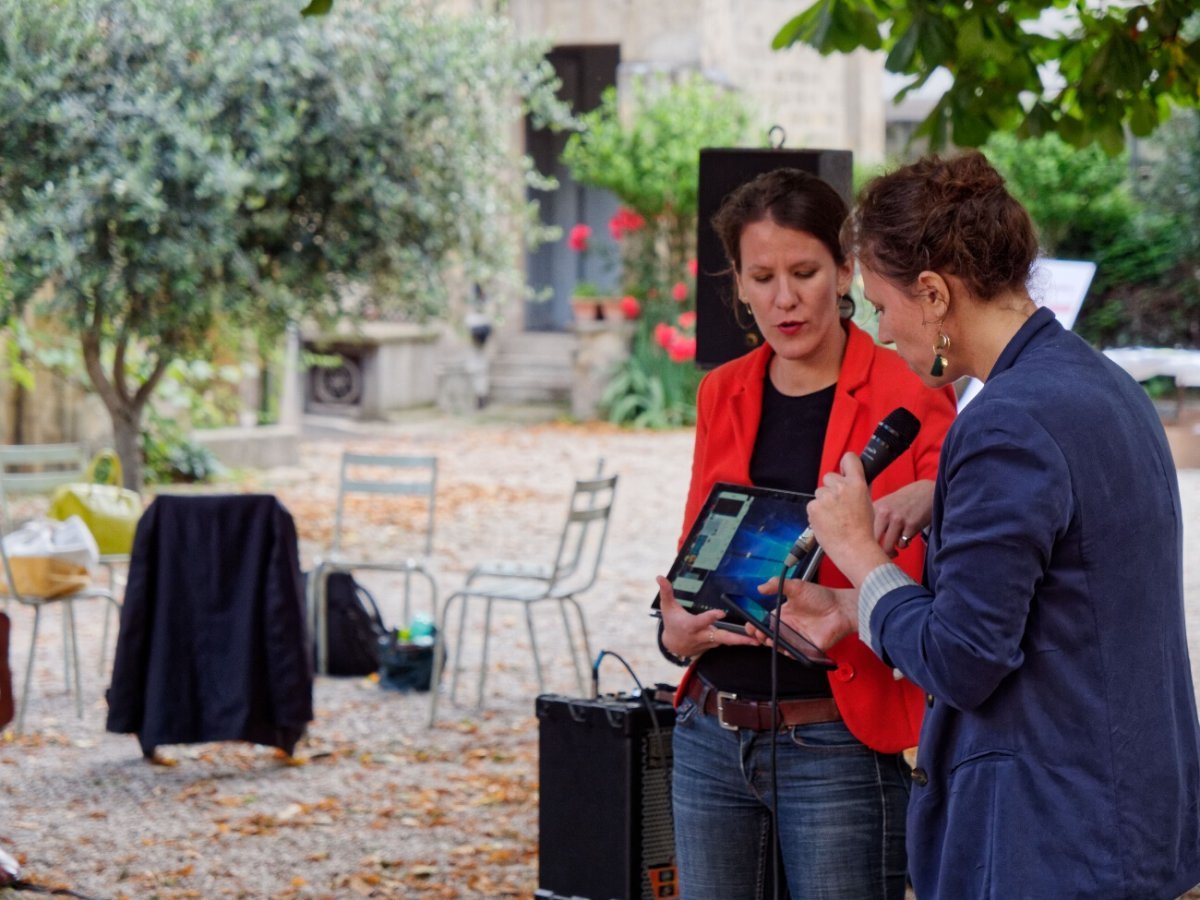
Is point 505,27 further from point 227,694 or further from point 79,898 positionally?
point 79,898

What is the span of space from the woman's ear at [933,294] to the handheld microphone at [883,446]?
31cm

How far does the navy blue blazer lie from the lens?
1839 mm

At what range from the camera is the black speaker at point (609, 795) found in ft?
11.3

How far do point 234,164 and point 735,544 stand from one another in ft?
24.6

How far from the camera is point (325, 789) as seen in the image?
6098mm

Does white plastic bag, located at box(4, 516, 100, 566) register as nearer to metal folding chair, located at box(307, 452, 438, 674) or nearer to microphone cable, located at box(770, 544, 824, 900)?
metal folding chair, located at box(307, 452, 438, 674)

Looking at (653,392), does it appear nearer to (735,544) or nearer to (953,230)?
(735,544)

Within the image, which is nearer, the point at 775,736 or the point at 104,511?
the point at 775,736

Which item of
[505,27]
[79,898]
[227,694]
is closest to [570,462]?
[505,27]

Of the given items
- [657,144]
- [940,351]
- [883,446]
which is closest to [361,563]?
[883,446]

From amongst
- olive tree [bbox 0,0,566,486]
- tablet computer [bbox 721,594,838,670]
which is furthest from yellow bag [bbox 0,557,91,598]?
tablet computer [bbox 721,594,838,670]

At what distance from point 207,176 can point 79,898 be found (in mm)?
5316

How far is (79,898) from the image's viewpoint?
4836 millimetres

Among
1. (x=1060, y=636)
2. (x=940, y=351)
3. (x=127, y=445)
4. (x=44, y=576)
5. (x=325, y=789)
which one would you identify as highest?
(x=940, y=351)
